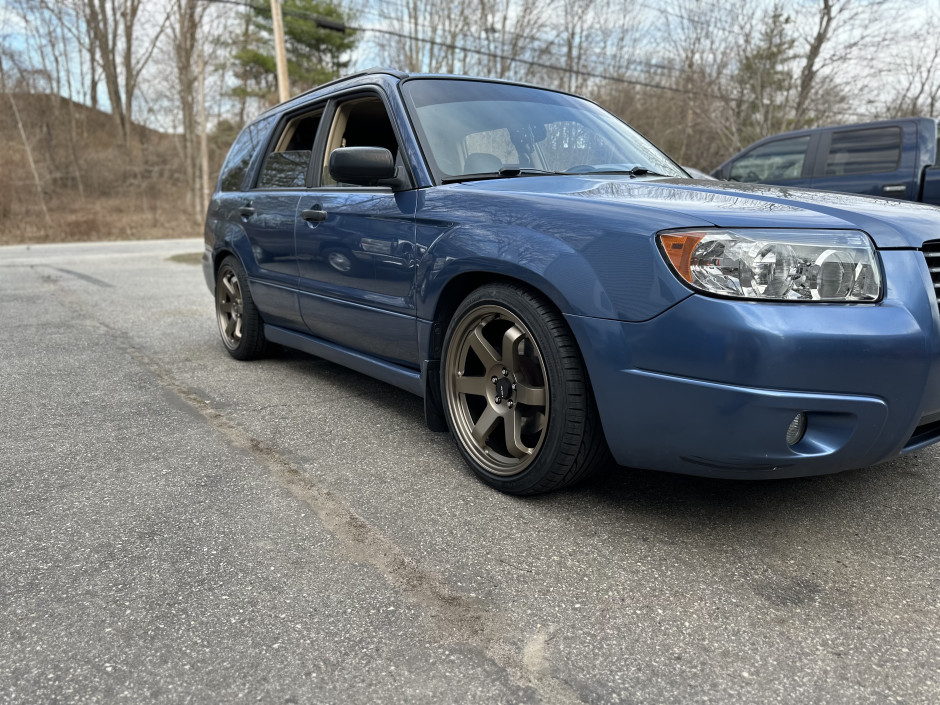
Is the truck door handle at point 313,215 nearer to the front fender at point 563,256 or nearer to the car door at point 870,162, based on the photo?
the front fender at point 563,256

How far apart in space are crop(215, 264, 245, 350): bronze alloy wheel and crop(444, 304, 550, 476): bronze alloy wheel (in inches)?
95.4

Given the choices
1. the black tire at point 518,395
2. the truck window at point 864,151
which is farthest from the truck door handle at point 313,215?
the truck window at point 864,151

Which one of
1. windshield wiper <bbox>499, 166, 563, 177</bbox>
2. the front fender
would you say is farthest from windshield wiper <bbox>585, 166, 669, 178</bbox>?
the front fender

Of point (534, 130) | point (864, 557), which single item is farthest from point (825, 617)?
point (534, 130)

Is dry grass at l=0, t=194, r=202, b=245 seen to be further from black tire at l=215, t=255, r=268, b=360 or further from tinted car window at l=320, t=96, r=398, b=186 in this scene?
tinted car window at l=320, t=96, r=398, b=186

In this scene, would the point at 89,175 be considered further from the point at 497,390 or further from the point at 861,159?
the point at 497,390

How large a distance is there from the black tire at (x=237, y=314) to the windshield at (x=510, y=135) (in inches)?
77.3

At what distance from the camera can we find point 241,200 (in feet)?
15.2

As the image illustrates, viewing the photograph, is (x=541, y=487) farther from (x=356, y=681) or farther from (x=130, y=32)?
(x=130, y=32)

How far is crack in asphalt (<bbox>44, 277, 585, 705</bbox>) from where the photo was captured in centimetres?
165

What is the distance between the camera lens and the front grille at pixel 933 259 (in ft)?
7.07

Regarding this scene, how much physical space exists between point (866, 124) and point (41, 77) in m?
39.6

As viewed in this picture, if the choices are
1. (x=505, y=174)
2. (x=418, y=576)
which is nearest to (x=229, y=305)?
(x=505, y=174)

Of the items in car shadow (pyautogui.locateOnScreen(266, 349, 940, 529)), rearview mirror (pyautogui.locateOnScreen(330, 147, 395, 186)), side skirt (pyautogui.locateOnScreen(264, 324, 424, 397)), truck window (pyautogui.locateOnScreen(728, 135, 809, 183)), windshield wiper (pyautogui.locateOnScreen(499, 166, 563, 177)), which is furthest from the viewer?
truck window (pyautogui.locateOnScreen(728, 135, 809, 183))
